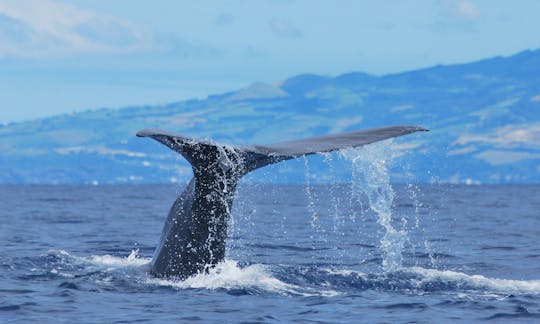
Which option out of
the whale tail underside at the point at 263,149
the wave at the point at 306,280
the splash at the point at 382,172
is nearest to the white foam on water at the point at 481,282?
the wave at the point at 306,280

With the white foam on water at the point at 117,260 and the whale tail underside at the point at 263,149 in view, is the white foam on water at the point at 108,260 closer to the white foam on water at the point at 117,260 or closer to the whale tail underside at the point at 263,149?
the white foam on water at the point at 117,260

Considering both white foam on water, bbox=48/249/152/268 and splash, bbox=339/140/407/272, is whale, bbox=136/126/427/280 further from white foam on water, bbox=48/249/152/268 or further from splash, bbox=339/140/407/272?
white foam on water, bbox=48/249/152/268

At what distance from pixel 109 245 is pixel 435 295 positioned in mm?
8687

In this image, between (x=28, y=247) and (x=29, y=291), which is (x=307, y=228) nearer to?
(x=28, y=247)

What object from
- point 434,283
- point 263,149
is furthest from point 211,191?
point 434,283

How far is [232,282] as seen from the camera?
11.8 metres

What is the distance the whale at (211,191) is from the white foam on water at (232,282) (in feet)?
0.30

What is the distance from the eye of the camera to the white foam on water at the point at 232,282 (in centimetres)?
1136

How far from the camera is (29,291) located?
1146cm

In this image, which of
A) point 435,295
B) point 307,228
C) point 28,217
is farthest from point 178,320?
point 28,217

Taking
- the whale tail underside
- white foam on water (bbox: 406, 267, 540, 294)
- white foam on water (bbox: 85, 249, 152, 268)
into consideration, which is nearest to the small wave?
white foam on water (bbox: 406, 267, 540, 294)

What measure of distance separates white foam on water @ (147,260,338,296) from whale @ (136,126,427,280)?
0.30 ft

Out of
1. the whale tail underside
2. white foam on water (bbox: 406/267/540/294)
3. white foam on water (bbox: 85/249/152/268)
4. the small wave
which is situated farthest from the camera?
white foam on water (bbox: 85/249/152/268)

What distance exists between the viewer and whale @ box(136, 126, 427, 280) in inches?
420
